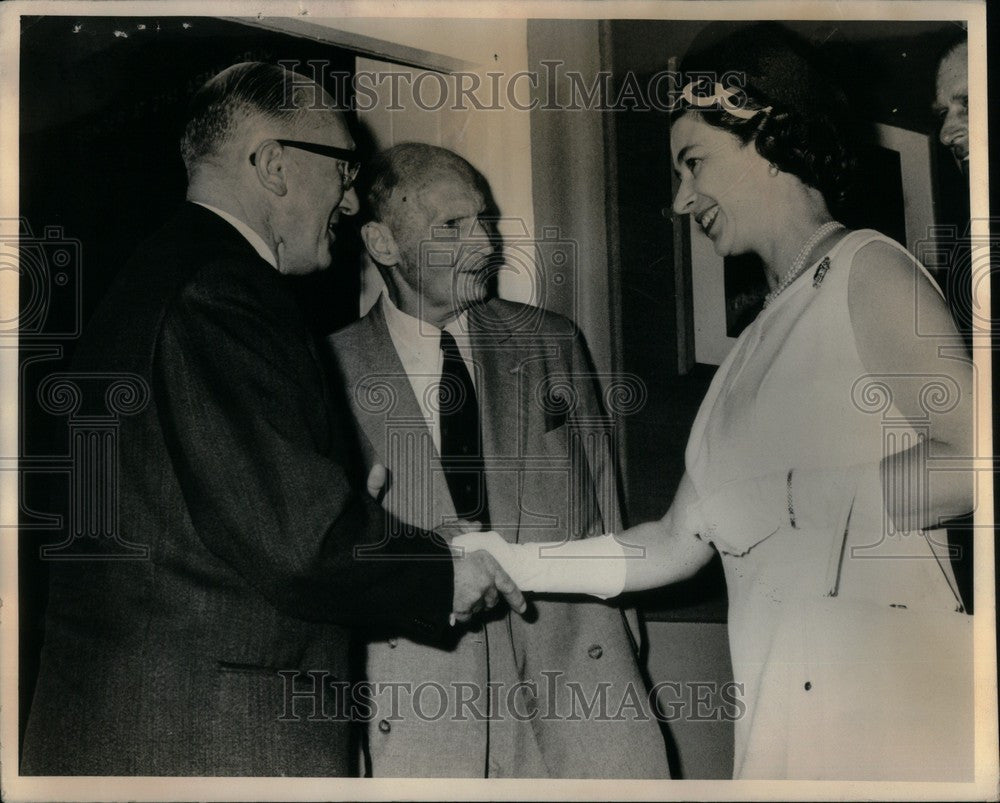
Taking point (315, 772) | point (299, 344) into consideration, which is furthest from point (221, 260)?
point (315, 772)

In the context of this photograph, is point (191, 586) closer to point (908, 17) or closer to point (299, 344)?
point (299, 344)

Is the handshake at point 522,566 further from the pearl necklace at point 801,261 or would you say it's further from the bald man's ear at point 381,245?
the pearl necklace at point 801,261

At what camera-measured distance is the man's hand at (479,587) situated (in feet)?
8.70

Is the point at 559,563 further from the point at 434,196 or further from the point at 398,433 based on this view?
the point at 434,196

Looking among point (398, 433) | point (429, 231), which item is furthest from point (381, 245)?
point (398, 433)

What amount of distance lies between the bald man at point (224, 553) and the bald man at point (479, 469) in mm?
102

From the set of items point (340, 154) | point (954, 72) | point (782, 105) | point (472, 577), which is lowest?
point (472, 577)

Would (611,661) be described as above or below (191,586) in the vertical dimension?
below

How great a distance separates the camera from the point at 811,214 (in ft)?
9.21

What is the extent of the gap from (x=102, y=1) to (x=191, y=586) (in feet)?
4.88

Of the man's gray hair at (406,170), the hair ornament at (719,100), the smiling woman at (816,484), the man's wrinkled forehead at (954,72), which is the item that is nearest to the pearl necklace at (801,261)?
the smiling woman at (816,484)

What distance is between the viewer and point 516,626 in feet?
8.84

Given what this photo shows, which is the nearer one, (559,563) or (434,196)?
(559,563)

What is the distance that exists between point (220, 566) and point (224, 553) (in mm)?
31
